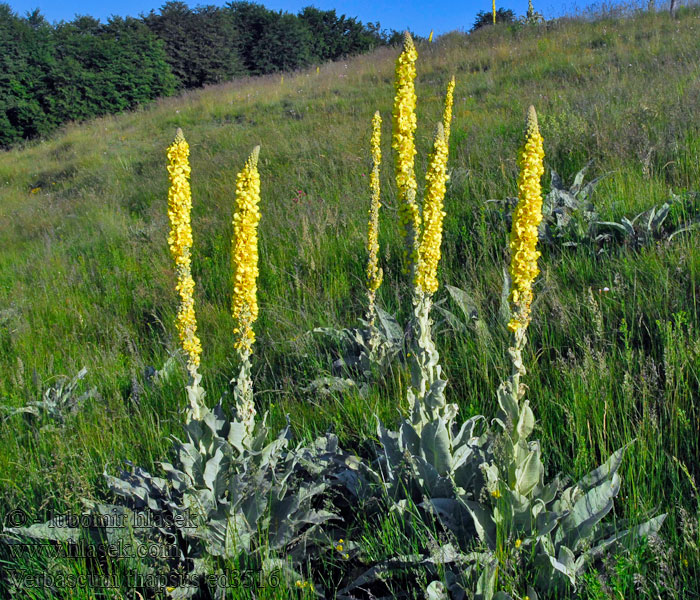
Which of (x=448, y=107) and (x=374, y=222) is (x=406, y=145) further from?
(x=448, y=107)

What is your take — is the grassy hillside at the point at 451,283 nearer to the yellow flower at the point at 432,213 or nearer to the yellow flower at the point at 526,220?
the yellow flower at the point at 526,220

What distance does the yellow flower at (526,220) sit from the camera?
1.77 meters

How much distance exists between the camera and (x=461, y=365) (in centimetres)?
316

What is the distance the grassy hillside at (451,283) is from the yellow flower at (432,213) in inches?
35.2

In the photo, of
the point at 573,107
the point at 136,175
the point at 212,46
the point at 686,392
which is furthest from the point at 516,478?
the point at 212,46

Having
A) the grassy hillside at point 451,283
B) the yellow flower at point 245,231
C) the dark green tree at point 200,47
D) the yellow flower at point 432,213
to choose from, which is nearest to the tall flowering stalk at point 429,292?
the yellow flower at point 432,213

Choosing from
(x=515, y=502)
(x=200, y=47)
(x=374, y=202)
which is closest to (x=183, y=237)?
(x=374, y=202)

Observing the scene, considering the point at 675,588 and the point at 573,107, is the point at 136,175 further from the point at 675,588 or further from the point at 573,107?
the point at 675,588

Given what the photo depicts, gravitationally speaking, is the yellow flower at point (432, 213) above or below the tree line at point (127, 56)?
below

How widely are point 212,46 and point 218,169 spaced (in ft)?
108

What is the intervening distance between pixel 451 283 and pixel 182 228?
2530 millimetres

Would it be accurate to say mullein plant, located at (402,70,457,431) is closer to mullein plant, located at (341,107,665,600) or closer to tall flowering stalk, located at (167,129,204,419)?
mullein plant, located at (341,107,665,600)

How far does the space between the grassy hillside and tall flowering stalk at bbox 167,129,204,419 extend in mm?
735

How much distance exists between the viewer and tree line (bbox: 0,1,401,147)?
2800 centimetres
